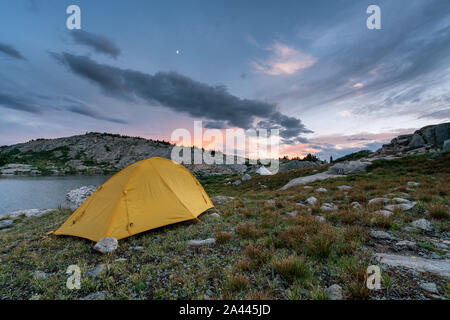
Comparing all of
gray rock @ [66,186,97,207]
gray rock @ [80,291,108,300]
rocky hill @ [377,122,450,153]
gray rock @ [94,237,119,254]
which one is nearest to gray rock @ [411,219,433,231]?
gray rock @ [80,291,108,300]

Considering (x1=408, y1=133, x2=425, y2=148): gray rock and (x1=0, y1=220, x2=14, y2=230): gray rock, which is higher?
(x1=408, y1=133, x2=425, y2=148): gray rock

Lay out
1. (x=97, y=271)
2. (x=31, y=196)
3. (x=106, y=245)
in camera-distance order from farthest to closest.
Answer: (x=31, y=196) → (x=106, y=245) → (x=97, y=271)

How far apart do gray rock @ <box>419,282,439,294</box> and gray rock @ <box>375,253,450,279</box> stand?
0.44 metres

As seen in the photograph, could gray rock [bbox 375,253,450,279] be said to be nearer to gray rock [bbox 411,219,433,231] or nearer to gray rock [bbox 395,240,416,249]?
gray rock [bbox 395,240,416,249]

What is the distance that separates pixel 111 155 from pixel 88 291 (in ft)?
369

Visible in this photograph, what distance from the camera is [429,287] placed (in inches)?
97.2

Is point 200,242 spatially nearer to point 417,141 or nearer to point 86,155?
point 417,141

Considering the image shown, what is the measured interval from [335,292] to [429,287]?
1324 mm

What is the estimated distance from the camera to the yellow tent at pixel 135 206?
5746 mm

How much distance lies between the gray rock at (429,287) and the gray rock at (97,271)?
5591 mm

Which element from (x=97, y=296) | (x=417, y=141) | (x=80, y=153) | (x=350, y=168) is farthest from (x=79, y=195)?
(x=80, y=153)

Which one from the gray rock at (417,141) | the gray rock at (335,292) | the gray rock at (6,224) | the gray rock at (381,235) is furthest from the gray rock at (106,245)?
the gray rock at (417,141)

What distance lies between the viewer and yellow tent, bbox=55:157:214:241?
5.75 m
